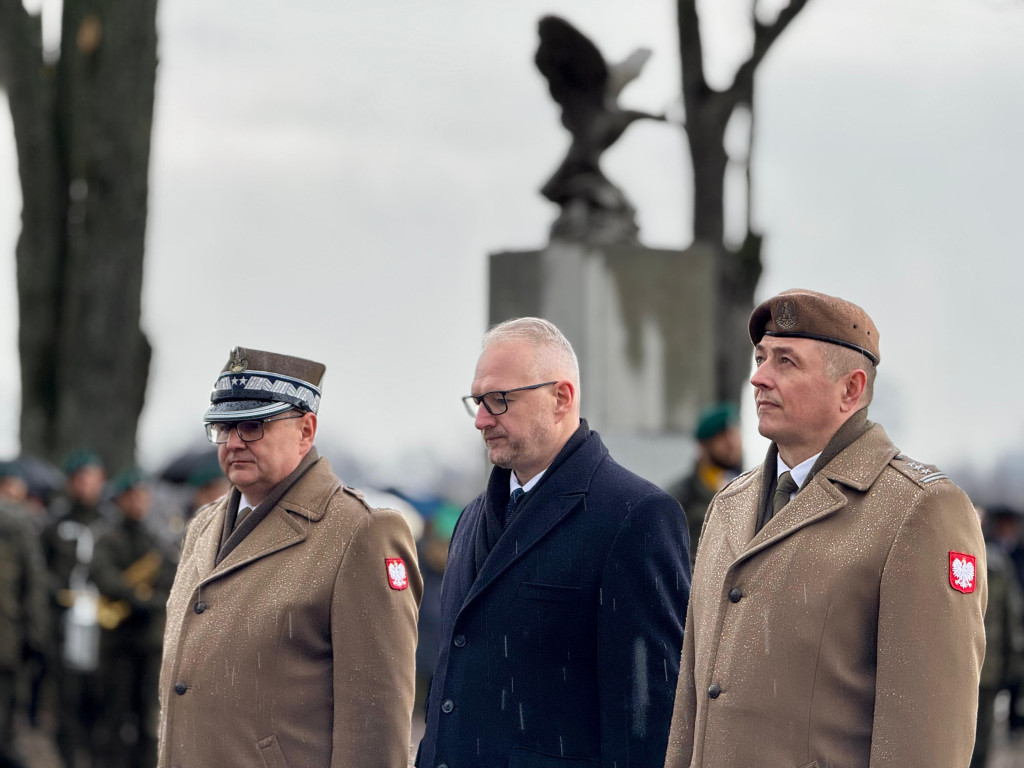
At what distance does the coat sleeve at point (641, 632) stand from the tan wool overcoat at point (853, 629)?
241mm

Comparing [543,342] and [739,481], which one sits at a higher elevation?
[543,342]

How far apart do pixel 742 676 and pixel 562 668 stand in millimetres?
568

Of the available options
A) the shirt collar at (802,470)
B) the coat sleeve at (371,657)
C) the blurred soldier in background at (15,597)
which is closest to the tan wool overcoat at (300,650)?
the coat sleeve at (371,657)

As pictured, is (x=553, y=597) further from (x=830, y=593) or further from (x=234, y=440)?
(x=234, y=440)

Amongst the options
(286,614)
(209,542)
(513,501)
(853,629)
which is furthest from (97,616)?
(853,629)

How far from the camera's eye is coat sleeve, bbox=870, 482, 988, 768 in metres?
3.31

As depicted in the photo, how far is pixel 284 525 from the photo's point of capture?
14.5ft

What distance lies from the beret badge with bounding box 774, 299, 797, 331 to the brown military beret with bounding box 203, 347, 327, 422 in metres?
1.40

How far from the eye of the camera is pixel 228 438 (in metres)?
4.46

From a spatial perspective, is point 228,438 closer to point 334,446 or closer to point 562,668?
point 562,668

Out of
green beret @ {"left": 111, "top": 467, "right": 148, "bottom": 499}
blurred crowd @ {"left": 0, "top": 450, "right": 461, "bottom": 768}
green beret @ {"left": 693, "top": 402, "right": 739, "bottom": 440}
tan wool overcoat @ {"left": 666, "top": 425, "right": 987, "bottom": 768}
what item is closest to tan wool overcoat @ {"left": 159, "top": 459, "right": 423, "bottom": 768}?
tan wool overcoat @ {"left": 666, "top": 425, "right": 987, "bottom": 768}

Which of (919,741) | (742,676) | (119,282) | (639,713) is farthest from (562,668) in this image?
(119,282)

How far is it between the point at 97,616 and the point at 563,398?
7340 mm

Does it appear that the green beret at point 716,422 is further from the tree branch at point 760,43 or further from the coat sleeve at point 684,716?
the tree branch at point 760,43
